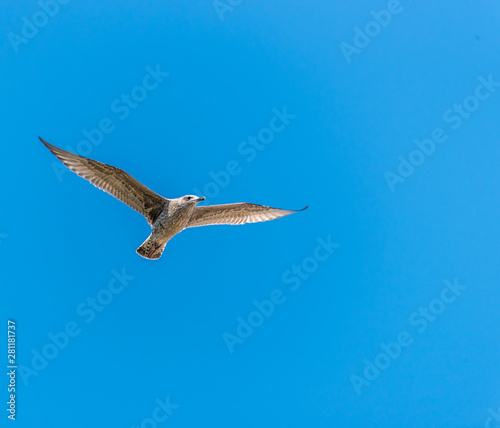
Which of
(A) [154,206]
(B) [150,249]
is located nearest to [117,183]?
(A) [154,206]

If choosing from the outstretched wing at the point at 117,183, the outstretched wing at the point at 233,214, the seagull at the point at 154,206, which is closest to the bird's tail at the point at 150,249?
the seagull at the point at 154,206

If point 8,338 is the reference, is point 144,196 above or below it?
above

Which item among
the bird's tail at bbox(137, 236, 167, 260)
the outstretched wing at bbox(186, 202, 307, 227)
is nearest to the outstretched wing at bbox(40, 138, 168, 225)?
the bird's tail at bbox(137, 236, 167, 260)

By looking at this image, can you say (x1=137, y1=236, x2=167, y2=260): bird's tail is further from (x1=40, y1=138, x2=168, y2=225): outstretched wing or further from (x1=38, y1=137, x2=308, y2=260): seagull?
(x1=40, y1=138, x2=168, y2=225): outstretched wing

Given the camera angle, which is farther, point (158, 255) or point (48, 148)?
point (158, 255)

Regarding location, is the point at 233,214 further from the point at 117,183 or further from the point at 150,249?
the point at 117,183

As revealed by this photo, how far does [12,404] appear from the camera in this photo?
19.0 meters

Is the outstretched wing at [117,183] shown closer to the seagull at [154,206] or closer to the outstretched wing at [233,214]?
the seagull at [154,206]

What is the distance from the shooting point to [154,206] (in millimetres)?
18578

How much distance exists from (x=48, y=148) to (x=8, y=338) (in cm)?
583

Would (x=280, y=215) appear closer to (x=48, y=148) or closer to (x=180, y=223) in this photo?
(x=180, y=223)

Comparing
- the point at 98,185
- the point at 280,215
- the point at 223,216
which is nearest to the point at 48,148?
the point at 98,185

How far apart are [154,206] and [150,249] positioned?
1.23 m

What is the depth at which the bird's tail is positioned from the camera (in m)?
18.6
